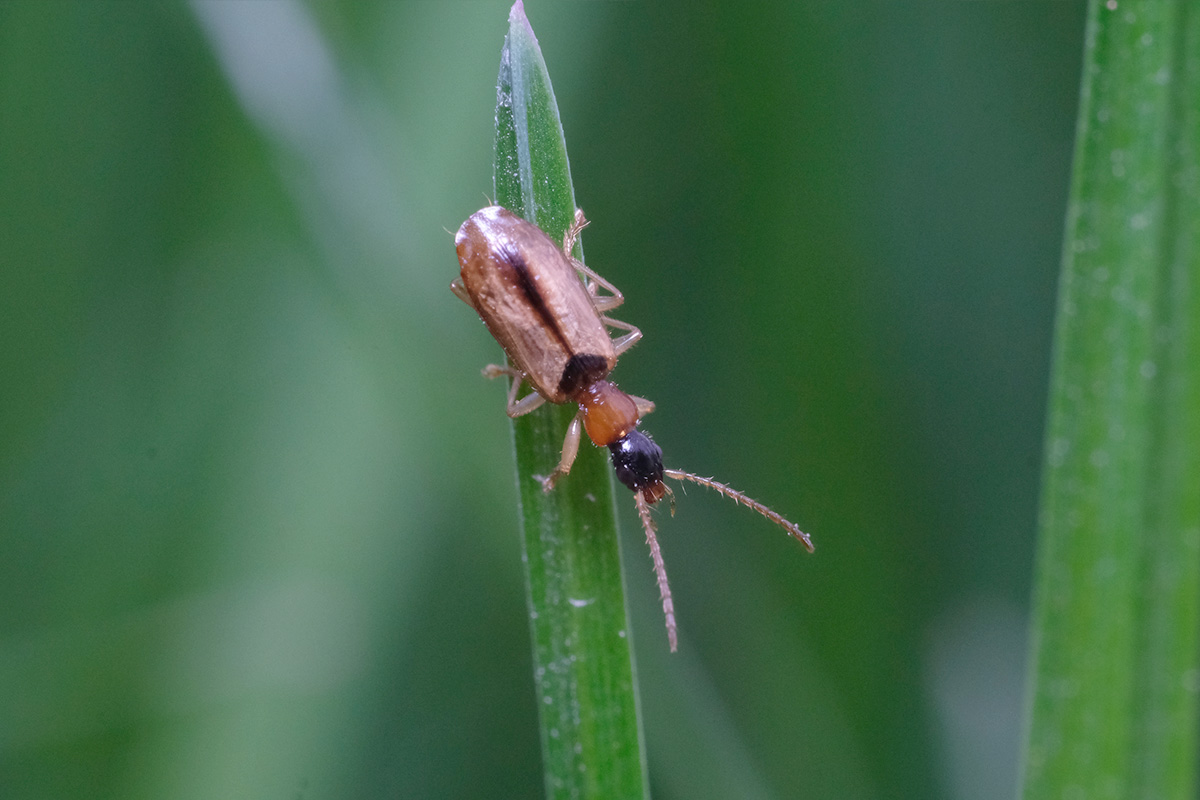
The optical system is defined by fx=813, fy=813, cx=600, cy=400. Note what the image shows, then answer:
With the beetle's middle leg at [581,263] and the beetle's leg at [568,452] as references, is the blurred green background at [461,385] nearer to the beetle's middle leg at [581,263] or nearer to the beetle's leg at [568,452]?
the beetle's middle leg at [581,263]

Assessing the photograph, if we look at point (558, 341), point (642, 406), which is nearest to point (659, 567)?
point (642, 406)

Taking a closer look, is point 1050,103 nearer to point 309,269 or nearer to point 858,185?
point 858,185

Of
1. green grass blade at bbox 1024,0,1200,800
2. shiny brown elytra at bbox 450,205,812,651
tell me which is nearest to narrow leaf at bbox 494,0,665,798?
shiny brown elytra at bbox 450,205,812,651

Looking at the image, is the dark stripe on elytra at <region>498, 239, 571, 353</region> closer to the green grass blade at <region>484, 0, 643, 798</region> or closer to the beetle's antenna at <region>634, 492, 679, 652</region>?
the green grass blade at <region>484, 0, 643, 798</region>

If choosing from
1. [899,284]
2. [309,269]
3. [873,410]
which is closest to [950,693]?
[873,410]

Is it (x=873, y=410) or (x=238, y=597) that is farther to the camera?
(x=873, y=410)
